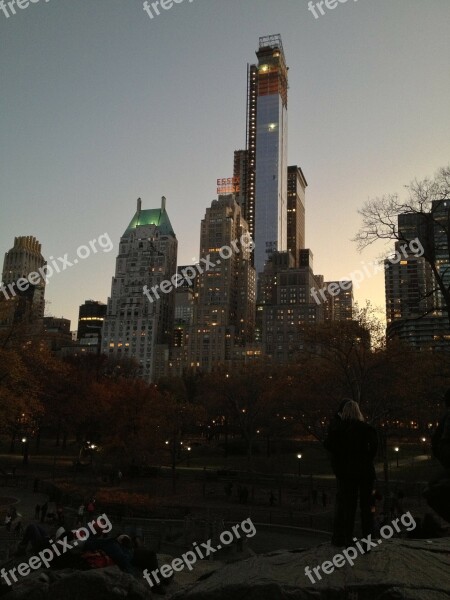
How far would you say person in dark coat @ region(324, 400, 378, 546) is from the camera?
7.02 m

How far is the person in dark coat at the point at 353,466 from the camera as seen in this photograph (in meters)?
7.02

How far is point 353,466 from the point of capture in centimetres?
707

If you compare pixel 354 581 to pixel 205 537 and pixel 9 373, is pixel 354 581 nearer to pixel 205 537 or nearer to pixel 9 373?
pixel 205 537

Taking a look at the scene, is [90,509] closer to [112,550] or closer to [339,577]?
[112,550]


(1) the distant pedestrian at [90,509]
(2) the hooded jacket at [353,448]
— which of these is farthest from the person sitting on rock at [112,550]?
(1) the distant pedestrian at [90,509]

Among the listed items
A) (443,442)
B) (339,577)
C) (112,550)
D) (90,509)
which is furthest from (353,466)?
(90,509)

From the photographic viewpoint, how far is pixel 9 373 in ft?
86.6

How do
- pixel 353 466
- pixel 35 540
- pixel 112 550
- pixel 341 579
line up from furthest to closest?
pixel 35 540 < pixel 112 550 < pixel 353 466 < pixel 341 579

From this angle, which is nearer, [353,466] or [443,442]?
[443,442]

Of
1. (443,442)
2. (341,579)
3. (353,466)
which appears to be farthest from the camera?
(353,466)
